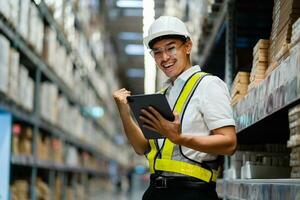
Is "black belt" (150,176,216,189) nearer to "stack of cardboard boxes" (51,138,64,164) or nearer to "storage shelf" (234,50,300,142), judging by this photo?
"storage shelf" (234,50,300,142)

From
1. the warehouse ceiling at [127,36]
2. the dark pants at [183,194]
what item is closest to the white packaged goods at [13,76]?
the dark pants at [183,194]

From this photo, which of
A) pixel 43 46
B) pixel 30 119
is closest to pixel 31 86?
pixel 30 119

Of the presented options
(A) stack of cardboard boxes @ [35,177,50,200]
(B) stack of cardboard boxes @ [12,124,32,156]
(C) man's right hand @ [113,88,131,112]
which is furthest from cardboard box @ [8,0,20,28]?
(C) man's right hand @ [113,88,131,112]

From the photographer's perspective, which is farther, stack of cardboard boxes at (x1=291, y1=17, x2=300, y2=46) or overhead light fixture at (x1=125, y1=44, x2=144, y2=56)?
overhead light fixture at (x1=125, y1=44, x2=144, y2=56)

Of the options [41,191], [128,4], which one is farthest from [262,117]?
[128,4]

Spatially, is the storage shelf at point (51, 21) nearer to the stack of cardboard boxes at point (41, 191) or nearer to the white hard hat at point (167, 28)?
the stack of cardboard boxes at point (41, 191)

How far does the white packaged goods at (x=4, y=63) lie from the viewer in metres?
4.58

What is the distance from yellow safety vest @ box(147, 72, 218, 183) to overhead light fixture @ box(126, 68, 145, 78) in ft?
65.5

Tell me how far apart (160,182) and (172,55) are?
20.4 inches

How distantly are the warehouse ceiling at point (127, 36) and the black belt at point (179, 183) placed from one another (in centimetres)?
700

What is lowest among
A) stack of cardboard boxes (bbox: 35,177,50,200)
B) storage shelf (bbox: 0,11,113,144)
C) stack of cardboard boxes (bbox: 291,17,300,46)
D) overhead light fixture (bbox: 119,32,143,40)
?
stack of cardboard boxes (bbox: 35,177,50,200)

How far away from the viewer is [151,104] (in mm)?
2232

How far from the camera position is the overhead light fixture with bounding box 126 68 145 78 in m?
22.6

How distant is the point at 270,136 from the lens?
4.37 m
